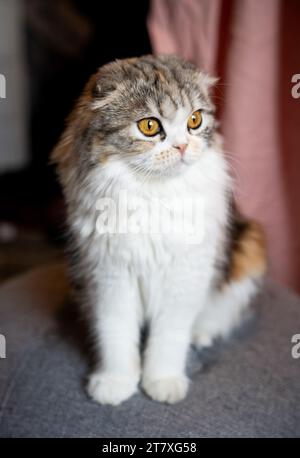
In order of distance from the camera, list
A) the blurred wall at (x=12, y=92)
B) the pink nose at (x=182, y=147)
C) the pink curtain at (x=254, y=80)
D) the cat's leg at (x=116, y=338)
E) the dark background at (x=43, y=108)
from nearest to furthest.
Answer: the pink nose at (x=182, y=147) < the cat's leg at (x=116, y=338) < the pink curtain at (x=254, y=80) < the dark background at (x=43, y=108) < the blurred wall at (x=12, y=92)

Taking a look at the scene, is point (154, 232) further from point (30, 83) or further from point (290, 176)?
point (30, 83)

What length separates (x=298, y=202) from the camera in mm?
1390

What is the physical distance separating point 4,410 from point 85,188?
0.50 meters

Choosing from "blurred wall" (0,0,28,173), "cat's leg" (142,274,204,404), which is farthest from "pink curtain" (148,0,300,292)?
"blurred wall" (0,0,28,173)

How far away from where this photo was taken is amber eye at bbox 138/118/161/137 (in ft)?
2.92

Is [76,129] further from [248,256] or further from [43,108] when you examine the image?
[43,108]

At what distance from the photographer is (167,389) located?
102cm

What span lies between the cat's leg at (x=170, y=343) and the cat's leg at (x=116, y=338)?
36 millimetres

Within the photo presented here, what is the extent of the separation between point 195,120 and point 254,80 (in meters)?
Answer: 0.39

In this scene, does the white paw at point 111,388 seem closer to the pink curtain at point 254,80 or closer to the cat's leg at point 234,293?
the cat's leg at point 234,293

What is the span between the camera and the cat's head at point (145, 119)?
89 centimetres

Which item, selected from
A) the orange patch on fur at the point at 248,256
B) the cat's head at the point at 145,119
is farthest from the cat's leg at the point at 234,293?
the cat's head at the point at 145,119

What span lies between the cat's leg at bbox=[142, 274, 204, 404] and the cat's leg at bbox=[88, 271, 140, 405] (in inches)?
1.4
